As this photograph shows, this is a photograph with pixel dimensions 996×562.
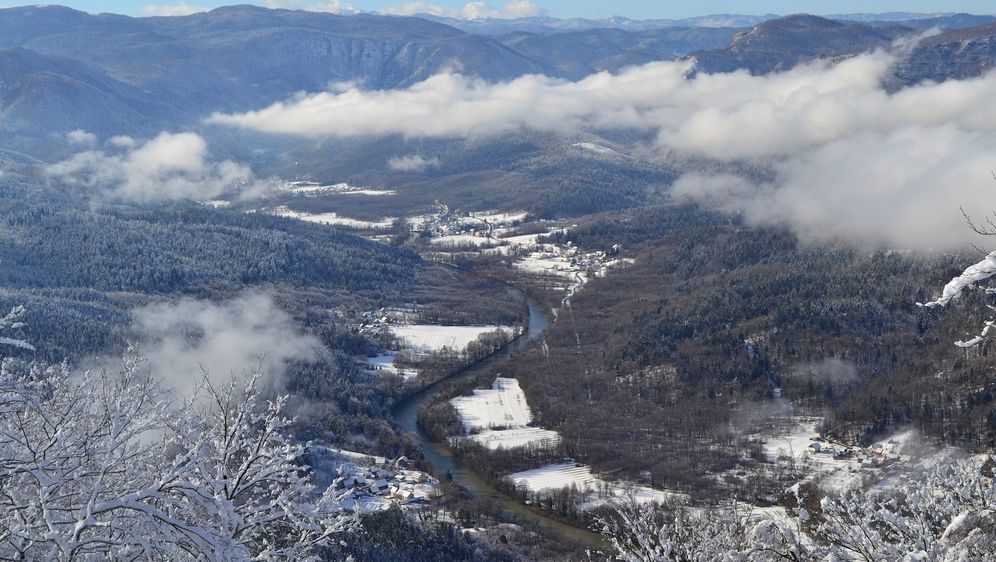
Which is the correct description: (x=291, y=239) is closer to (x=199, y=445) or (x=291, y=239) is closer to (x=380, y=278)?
→ (x=380, y=278)

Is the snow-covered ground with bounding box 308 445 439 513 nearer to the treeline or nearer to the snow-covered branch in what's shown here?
the treeline

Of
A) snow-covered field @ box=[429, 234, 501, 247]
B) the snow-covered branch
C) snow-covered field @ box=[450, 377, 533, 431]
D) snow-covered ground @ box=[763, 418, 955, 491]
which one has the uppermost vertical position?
the snow-covered branch

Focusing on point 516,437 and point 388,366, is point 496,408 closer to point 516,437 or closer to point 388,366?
point 516,437

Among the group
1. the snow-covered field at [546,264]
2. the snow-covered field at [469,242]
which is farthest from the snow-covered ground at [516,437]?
the snow-covered field at [469,242]

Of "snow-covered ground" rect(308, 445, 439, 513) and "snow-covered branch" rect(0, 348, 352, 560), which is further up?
"snow-covered branch" rect(0, 348, 352, 560)

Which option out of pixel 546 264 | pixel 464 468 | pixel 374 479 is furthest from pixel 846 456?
pixel 546 264

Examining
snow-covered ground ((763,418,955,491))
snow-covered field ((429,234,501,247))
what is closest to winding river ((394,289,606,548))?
snow-covered ground ((763,418,955,491))
